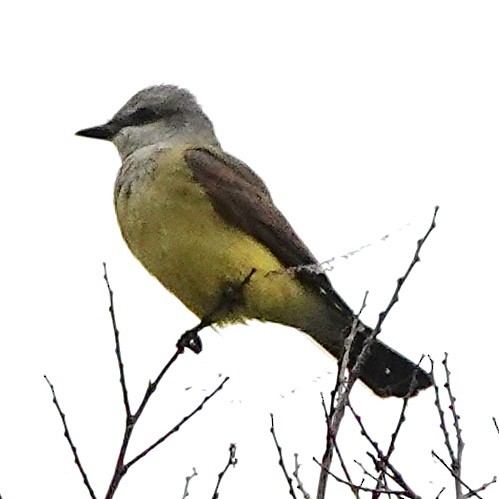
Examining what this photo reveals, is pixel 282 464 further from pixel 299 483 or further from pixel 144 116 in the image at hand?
pixel 144 116

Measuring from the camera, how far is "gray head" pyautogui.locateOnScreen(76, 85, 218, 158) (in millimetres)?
7262

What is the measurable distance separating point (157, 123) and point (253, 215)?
3.73 feet

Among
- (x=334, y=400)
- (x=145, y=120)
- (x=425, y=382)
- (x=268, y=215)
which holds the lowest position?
(x=334, y=400)

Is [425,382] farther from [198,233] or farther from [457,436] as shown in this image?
[457,436]

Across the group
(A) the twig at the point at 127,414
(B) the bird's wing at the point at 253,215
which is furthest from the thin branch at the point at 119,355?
(B) the bird's wing at the point at 253,215

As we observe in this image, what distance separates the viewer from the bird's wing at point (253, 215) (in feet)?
21.3

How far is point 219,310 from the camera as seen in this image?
6180mm

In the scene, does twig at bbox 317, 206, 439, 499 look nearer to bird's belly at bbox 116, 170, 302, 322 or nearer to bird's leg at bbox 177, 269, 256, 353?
bird's leg at bbox 177, 269, 256, 353

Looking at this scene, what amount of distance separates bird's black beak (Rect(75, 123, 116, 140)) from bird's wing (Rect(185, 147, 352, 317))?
0.77 metres

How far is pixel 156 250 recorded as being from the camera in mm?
6168

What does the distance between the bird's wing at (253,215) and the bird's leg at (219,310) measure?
0.40 metres

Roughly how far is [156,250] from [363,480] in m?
2.04

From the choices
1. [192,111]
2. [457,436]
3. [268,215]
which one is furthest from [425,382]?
[192,111]

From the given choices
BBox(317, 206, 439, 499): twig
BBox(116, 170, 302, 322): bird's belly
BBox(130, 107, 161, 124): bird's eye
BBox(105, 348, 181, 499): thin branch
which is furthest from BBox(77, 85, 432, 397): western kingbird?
BBox(105, 348, 181, 499): thin branch
